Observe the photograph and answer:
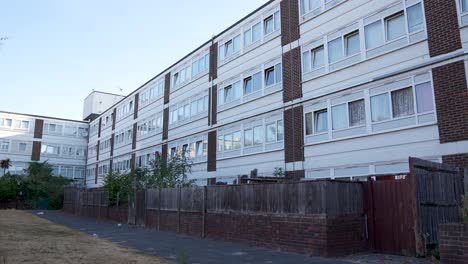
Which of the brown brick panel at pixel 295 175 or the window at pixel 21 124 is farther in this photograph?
the window at pixel 21 124

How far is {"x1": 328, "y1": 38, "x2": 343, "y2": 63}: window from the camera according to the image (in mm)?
17391

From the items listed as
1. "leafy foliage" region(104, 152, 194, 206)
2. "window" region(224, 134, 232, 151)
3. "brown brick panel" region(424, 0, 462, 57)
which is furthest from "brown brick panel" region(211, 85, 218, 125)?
"brown brick panel" region(424, 0, 462, 57)

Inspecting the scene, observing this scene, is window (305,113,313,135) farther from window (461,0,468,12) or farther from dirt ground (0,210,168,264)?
dirt ground (0,210,168,264)

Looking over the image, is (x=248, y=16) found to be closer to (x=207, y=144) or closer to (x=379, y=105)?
(x=207, y=144)

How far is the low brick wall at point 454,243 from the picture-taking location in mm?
8391

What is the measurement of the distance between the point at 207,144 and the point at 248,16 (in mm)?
8083

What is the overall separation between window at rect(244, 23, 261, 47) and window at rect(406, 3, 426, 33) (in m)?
9.03

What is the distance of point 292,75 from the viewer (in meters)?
19.6

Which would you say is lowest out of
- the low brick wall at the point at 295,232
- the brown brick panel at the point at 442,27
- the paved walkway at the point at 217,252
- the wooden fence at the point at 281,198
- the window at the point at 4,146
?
the paved walkway at the point at 217,252

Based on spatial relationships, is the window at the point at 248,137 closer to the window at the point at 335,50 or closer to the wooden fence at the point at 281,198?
the wooden fence at the point at 281,198

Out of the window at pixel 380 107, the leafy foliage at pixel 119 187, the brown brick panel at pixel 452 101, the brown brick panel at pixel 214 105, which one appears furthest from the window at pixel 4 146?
the brown brick panel at pixel 452 101

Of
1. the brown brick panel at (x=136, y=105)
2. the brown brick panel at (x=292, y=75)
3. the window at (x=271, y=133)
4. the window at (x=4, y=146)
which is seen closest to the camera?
the brown brick panel at (x=292, y=75)

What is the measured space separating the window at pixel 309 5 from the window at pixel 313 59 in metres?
1.92

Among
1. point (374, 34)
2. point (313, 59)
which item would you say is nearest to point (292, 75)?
Answer: point (313, 59)
